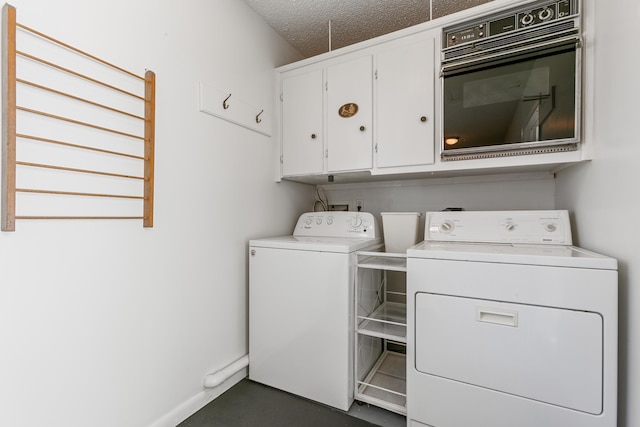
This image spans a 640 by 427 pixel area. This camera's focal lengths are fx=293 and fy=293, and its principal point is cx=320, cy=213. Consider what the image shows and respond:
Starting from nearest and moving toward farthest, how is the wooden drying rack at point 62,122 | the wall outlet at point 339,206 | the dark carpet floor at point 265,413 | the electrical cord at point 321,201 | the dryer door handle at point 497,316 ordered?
1. the wooden drying rack at point 62,122
2. the dryer door handle at point 497,316
3. the dark carpet floor at point 265,413
4. the wall outlet at point 339,206
5. the electrical cord at point 321,201

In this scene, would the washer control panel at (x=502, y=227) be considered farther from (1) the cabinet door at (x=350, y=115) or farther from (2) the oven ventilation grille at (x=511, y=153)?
(1) the cabinet door at (x=350, y=115)

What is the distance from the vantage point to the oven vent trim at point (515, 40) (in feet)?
4.56

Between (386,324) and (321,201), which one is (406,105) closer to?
(321,201)

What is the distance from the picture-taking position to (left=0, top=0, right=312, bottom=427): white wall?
3.41 ft

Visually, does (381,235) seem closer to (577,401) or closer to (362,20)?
(577,401)

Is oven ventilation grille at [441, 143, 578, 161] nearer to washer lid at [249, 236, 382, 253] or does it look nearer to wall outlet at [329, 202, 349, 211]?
washer lid at [249, 236, 382, 253]

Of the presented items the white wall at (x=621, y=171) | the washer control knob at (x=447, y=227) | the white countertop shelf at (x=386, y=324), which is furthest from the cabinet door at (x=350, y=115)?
the white wall at (x=621, y=171)

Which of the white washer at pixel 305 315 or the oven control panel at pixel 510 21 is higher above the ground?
the oven control panel at pixel 510 21

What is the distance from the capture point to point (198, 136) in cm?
164

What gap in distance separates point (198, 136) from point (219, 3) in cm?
84

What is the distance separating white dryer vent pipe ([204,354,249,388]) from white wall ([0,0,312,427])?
37 mm

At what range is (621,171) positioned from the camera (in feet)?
3.60

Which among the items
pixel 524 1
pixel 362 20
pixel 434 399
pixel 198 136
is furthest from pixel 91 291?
pixel 524 1

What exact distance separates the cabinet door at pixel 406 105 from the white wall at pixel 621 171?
729 mm
